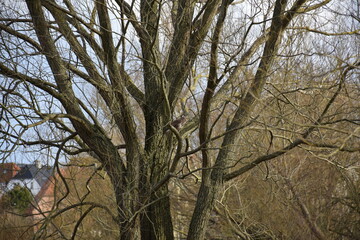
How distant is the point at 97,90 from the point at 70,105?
407 millimetres

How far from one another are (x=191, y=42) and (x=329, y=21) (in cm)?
181

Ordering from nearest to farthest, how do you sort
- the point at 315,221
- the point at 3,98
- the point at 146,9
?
the point at 3,98, the point at 146,9, the point at 315,221

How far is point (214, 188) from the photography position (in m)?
6.18

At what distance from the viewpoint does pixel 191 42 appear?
583 cm

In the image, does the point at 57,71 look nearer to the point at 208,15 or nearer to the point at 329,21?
the point at 208,15

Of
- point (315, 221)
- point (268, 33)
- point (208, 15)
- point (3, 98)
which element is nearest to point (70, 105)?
point (3, 98)

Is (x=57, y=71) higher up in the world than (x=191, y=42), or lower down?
lower down

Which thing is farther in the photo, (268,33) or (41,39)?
(268,33)

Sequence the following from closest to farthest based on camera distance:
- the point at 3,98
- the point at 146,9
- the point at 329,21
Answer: the point at 3,98, the point at 329,21, the point at 146,9

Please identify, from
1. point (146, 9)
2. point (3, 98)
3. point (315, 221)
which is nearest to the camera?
point (3, 98)

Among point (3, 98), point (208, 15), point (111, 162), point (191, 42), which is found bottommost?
point (111, 162)

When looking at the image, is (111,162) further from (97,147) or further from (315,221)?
(315,221)

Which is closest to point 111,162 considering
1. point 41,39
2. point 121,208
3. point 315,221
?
point 121,208

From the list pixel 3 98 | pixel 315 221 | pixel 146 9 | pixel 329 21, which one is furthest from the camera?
pixel 315 221
